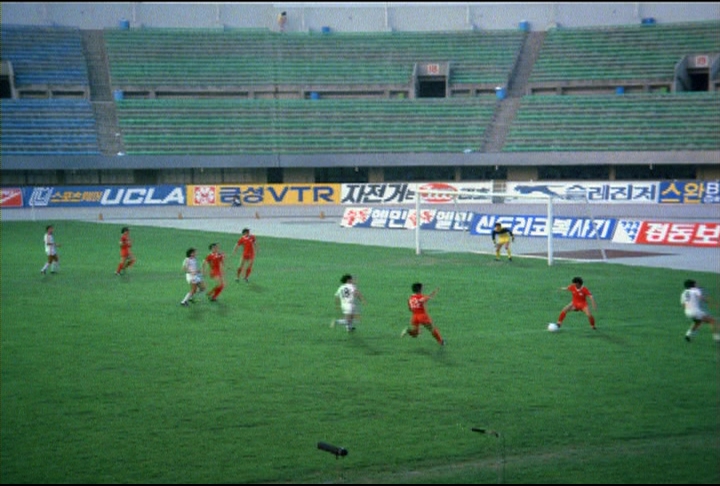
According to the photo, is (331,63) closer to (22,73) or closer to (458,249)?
(22,73)

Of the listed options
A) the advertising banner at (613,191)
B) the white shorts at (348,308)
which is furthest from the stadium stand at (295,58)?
the white shorts at (348,308)

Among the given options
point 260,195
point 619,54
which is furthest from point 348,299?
point 619,54

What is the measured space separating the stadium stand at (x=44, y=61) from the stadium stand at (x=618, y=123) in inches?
1443

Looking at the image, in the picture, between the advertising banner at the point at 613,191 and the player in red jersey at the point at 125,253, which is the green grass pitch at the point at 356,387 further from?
the advertising banner at the point at 613,191

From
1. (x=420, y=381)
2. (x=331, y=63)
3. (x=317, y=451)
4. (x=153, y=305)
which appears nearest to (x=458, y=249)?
(x=153, y=305)

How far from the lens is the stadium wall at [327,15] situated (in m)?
84.2

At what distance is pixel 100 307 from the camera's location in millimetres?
25531

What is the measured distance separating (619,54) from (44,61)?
4823cm

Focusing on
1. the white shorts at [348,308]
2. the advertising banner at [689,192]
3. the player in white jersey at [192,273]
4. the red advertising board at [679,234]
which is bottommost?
the white shorts at [348,308]

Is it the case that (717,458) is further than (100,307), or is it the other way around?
(100,307)

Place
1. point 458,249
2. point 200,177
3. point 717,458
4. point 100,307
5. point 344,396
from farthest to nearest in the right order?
point 200,177, point 458,249, point 100,307, point 344,396, point 717,458

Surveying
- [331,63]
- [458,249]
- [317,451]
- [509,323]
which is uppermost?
[331,63]

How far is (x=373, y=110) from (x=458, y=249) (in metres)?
38.4

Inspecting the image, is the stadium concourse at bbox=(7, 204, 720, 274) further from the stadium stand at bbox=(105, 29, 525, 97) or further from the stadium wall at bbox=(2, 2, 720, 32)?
the stadium wall at bbox=(2, 2, 720, 32)
